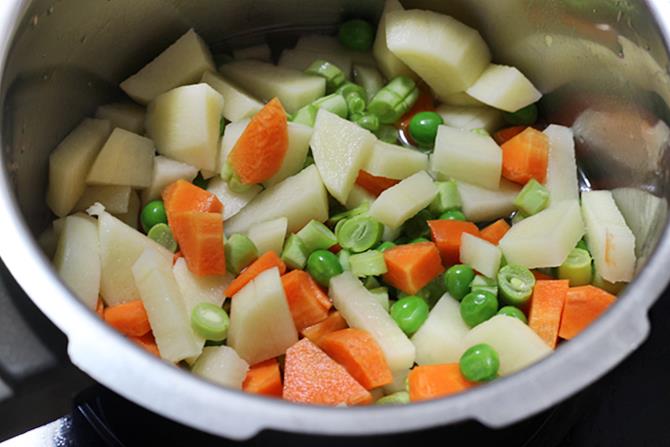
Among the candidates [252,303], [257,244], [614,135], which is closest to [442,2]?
[614,135]

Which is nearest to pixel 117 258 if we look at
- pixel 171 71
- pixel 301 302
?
pixel 301 302

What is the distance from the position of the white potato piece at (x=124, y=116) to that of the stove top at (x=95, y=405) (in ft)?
1.11

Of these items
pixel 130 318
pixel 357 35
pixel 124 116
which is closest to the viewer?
pixel 130 318

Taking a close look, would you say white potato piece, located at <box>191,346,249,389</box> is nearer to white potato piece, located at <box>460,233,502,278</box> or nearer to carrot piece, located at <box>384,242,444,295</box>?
carrot piece, located at <box>384,242,444,295</box>

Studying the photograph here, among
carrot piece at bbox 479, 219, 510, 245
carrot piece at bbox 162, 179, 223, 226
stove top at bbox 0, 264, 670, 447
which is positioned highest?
carrot piece at bbox 162, 179, 223, 226

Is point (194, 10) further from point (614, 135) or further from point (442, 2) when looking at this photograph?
point (614, 135)

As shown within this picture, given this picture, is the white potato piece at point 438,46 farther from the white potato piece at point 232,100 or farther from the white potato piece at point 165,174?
the white potato piece at point 165,174

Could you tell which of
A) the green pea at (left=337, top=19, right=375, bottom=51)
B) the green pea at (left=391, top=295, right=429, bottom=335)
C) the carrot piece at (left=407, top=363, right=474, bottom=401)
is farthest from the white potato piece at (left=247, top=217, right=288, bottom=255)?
the green pea at (left=337, top=19, right=375, bottom=51)

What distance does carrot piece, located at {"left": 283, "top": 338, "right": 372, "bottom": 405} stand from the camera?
4.05ft

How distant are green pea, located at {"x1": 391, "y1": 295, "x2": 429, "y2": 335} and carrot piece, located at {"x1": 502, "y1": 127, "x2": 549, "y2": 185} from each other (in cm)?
29

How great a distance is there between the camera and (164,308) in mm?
1318

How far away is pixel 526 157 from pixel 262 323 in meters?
0.52

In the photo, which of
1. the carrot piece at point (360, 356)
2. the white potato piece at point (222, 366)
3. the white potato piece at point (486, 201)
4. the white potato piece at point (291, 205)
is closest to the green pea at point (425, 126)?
the white potato piece at point (486, 201)

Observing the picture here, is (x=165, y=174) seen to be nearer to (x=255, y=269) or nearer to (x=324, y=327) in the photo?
(x=255, y=269)
